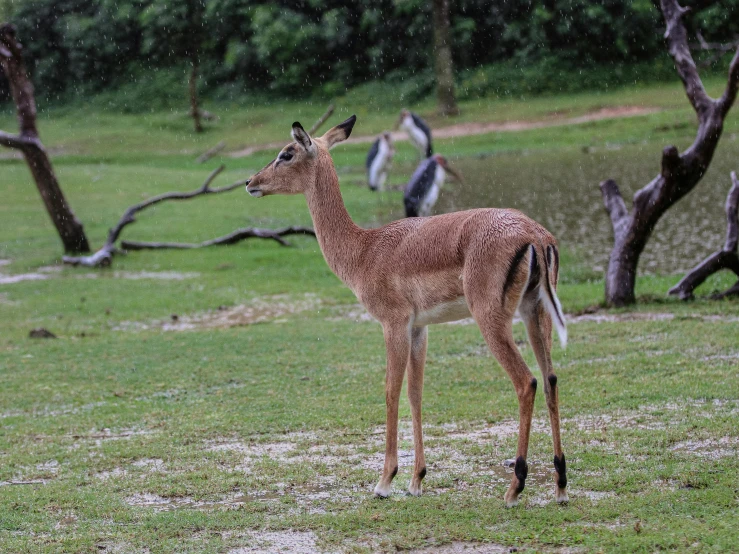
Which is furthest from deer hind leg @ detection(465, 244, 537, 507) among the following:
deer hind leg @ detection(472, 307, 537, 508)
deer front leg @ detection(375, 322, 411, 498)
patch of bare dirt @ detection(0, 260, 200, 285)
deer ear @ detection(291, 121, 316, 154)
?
patch of bare dirt @ detection(0, 260, 200, 285)

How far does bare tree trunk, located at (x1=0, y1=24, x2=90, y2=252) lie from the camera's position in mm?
14031

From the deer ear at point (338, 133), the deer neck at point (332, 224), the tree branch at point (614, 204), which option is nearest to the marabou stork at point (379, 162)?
the tree branch at point (614, 204)

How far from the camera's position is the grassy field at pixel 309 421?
14.9ft

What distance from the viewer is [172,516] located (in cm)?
486

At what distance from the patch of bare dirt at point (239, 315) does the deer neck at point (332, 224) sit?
499 cm

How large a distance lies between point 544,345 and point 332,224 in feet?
4.73

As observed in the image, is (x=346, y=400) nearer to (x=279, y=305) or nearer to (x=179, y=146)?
(x=279, y=305)

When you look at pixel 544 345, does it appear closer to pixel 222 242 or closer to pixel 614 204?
pixel 614 204

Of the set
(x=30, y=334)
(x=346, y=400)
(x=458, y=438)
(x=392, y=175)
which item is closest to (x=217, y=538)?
(x=458, y=438)

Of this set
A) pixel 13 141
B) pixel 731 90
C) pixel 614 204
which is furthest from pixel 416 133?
pixel 731 90

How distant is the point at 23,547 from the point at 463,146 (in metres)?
24.9

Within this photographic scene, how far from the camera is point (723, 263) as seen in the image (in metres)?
9.55

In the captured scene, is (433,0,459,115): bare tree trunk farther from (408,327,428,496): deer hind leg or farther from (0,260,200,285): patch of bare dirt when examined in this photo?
(408,327,428,496): deer hind leg

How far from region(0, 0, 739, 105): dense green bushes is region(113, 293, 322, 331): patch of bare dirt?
24.0 meters
